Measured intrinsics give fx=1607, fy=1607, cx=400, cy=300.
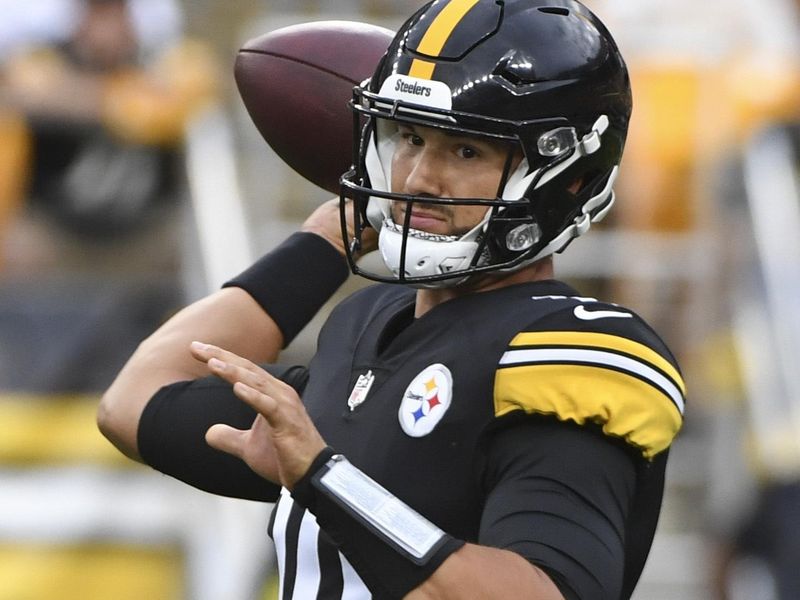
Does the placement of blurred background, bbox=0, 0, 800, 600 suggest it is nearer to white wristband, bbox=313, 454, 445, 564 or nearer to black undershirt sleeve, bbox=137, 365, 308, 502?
black undershirt sleeve, bbox=137, 365, 308, 502

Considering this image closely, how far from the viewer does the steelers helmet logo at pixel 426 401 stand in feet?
5.95

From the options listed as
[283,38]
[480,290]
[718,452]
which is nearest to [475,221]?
[480,290]

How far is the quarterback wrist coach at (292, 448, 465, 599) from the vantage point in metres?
1.65

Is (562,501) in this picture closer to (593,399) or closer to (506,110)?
(593,399)

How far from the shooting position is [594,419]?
1762 mm

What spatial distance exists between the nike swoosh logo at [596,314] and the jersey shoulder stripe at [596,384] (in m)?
0.03

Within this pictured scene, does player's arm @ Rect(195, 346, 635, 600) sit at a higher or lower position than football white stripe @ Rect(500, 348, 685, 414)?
lower

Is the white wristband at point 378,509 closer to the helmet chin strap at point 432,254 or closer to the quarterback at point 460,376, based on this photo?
the quarterback at point 460,376

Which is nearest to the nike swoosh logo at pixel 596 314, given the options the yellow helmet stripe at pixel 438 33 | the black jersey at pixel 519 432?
the black jersey at pixel 519 432

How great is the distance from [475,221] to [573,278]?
3459mm

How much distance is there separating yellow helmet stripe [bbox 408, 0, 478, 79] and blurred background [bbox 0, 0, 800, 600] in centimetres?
246

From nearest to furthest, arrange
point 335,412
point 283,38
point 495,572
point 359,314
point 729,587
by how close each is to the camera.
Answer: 1. point 495,572
2. point 335,412
3. point 359,314
4. point 283,38
5. point 729,587

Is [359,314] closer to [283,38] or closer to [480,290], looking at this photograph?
[480,290]

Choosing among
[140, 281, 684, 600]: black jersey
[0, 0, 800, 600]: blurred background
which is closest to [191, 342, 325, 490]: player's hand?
[140, 281, 684, 600]: black jersey
